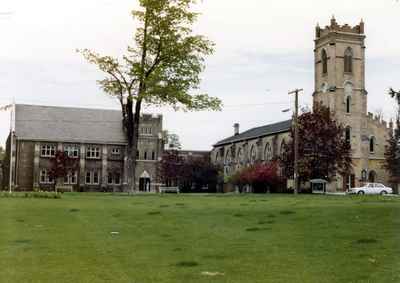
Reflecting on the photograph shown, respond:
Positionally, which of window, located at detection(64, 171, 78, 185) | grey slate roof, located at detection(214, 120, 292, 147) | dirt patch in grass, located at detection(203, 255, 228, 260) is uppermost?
grey slate roof, located at detection(214, 120, 292, 147)

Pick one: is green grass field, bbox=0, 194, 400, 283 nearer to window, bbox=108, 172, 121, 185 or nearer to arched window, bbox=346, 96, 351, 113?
arched window, bbox=346, 96, 351, 113

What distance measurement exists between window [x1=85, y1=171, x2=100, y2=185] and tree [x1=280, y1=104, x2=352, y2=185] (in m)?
31.8

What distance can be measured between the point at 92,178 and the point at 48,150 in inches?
287

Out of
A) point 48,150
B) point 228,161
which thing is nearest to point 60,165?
point 48,150

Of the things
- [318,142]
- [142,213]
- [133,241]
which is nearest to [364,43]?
[318,142]

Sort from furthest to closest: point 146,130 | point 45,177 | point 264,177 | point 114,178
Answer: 1. point 146,130
2. point 114,178
3. point 45,177
4. point 264,177

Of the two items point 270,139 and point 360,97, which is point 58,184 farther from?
point 360,97

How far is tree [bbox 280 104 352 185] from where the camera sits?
67.8 m

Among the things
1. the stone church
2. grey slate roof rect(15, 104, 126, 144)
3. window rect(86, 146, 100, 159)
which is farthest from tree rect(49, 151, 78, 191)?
the stone church

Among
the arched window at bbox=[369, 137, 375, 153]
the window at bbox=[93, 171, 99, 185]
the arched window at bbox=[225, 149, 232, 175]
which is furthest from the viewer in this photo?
the arched window at bbox=[225, 149, 232, 175]

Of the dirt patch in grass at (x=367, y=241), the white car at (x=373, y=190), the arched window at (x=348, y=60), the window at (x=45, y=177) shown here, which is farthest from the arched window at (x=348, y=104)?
the dirt patch in grass at (x=367, y=241)

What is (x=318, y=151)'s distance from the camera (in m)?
68.2

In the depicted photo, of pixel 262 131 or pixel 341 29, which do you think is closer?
pixel 341 29

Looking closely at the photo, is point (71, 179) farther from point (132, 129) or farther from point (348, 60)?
point (132, 129)
